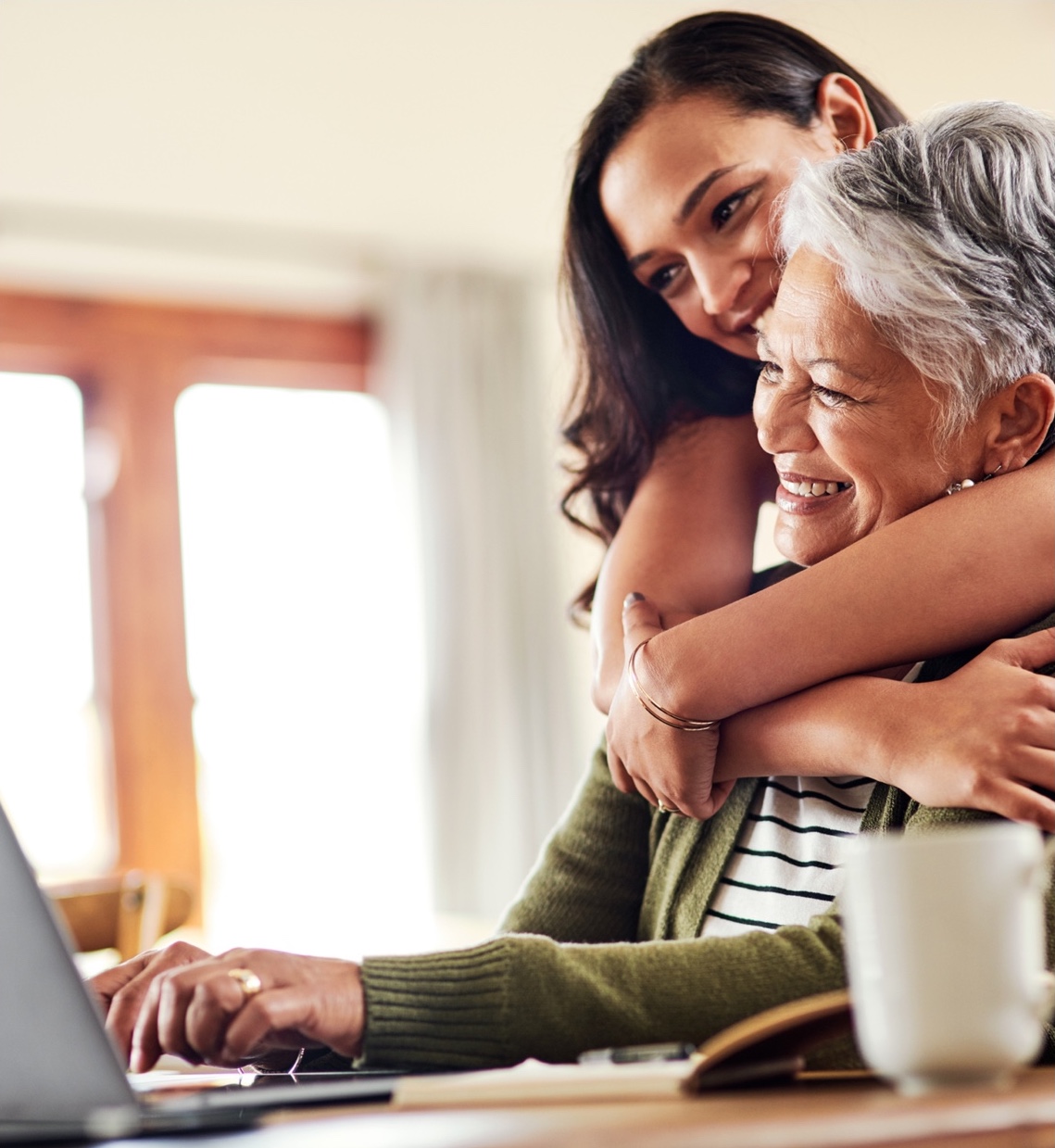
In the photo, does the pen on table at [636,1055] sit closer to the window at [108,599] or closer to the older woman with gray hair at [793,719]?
the older woman with gray hair at [793,719]

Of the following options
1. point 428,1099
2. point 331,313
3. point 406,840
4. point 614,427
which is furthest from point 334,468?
point 428,1099

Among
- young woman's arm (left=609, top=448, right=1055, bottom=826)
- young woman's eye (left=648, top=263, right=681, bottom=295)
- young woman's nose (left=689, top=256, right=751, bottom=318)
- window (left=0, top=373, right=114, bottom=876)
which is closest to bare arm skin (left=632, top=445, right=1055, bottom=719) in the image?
young woman's arm (left=609, top=448, right=1055, bottom=826)

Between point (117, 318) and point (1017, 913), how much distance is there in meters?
4.70

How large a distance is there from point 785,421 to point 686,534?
28cm

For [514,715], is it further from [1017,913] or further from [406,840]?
[1017,913]

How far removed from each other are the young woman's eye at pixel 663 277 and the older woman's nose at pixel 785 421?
1.38ft

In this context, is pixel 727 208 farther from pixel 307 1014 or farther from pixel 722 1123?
pixel 722 1123

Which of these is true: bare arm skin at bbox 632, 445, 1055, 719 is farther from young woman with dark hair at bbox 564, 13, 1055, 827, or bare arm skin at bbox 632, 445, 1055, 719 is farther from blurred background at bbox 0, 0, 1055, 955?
blurred background at bbox 0, 0, 1055, 955

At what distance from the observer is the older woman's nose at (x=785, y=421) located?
117 centimetres

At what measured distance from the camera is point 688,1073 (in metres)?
0.68

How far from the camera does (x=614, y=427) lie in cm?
163

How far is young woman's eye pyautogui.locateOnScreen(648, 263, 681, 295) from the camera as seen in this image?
1.59m

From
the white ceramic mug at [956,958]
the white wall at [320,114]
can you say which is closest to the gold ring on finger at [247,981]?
the white ceramic mug at [956,958]

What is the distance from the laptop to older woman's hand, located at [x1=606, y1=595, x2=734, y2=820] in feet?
1.44
